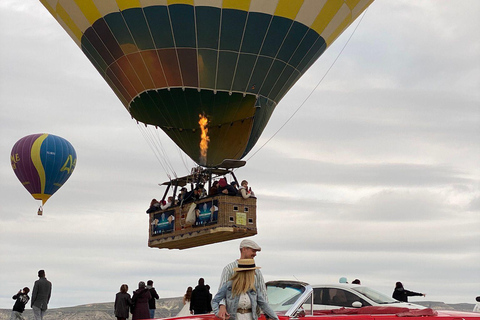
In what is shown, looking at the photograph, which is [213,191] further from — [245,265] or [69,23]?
[245,265]

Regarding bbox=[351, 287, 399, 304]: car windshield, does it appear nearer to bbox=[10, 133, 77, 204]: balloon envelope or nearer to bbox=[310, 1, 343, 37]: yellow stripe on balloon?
bbox=[310, 1, 343, 37]: yellow stripe on balloon

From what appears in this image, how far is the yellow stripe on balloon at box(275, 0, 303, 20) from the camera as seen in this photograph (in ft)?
64.2

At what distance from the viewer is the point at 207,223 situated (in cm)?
1830

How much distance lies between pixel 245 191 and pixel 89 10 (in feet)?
21.7

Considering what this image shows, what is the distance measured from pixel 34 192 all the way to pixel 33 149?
2.01 metres

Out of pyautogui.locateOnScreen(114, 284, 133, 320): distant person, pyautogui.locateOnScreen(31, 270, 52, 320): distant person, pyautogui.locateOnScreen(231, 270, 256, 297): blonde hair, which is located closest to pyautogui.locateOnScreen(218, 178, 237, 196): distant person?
pyautogui.locateOnScreen(114, 284, 133, 320): distant person

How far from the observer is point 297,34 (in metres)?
20.2

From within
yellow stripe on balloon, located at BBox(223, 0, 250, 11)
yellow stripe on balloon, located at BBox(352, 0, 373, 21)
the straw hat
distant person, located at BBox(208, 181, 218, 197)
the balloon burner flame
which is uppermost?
yellow stripe on balloon, located at BBox(352, 0, 373, 21)

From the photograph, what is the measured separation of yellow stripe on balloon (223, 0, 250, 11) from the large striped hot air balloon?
3 cm

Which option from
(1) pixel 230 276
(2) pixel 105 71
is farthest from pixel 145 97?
(1) pixel 230 276

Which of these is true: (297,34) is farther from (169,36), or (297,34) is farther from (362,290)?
(362,290)

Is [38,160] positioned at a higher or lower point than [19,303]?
higher

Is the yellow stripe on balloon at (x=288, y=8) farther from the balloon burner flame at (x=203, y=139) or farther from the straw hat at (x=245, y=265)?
the straw hat at (x=245, y=265)

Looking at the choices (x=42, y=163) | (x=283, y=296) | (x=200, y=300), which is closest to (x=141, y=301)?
(x=200, y=300)
